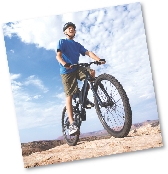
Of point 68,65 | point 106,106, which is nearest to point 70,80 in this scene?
point 68,65

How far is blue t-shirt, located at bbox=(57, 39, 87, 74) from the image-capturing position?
9.39ft

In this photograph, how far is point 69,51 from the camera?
113 inches

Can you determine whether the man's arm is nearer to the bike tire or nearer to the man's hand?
the man's hand

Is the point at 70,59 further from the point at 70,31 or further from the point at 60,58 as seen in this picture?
the point at 70,31

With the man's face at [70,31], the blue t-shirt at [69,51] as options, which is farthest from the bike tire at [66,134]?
the man's face at [70,31]

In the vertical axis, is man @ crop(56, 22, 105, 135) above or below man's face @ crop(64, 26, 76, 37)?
below

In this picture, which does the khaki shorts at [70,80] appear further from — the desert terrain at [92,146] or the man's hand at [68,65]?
the desert terrain at [92,146]

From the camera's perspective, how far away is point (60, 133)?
2.84 metres

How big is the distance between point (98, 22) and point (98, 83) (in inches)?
21.8

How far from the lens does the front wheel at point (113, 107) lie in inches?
106

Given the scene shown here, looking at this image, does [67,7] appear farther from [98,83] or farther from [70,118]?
[70,118]

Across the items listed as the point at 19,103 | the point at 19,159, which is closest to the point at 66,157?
the point at 19,159

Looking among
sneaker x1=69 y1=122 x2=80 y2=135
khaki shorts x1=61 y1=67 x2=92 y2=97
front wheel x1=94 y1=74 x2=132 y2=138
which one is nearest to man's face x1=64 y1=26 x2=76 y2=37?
khaki shorts x1=61 y1=67 x2=92 y2=97
